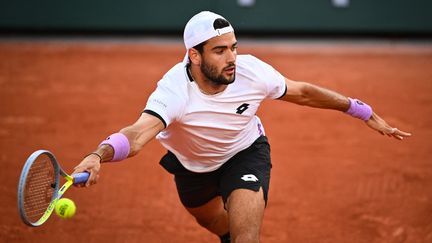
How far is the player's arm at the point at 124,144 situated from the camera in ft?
13.7

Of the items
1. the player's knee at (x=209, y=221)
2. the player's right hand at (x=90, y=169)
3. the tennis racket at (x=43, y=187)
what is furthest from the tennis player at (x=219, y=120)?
the tennis racket at (x=43, y=187)

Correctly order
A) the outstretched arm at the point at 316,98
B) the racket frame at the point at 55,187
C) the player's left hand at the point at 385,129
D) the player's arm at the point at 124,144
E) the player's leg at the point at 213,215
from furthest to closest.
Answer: the player's leg at the point at 213,215 < the player's left hand at the point at 385,129 < the outstretched arm at the point at 316,98 < the player's arm at the point at 124,144 < the racket frame at the point at 55,187

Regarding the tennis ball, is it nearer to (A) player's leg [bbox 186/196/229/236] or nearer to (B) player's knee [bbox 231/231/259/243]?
(B) player's knee [bbox 231/231/259/243]

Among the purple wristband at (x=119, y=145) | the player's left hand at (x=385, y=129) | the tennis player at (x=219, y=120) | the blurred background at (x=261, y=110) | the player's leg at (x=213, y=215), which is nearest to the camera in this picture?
Answer: the purple wristband at (x=119, y=145)

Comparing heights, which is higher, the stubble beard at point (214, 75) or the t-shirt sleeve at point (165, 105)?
the stubble beard at point (214, 75)

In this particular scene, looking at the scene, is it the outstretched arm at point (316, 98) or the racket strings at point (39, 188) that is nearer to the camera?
the racket strings at point (39, 188)

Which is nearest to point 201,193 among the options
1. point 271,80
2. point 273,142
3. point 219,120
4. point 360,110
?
point 219,120

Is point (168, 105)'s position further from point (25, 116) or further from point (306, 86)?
point (25, 116)

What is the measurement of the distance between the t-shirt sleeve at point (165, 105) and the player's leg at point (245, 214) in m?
0.72

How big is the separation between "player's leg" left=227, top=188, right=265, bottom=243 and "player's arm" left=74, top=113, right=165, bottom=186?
0.74 meters

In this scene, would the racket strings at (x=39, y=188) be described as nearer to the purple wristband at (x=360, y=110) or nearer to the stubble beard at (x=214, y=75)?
the stubble beard at (x=214, y=75)

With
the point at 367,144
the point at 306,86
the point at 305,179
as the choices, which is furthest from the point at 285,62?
the point at 306,86

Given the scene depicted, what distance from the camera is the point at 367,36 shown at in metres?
16.2

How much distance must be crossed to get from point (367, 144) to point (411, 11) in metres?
7.05
